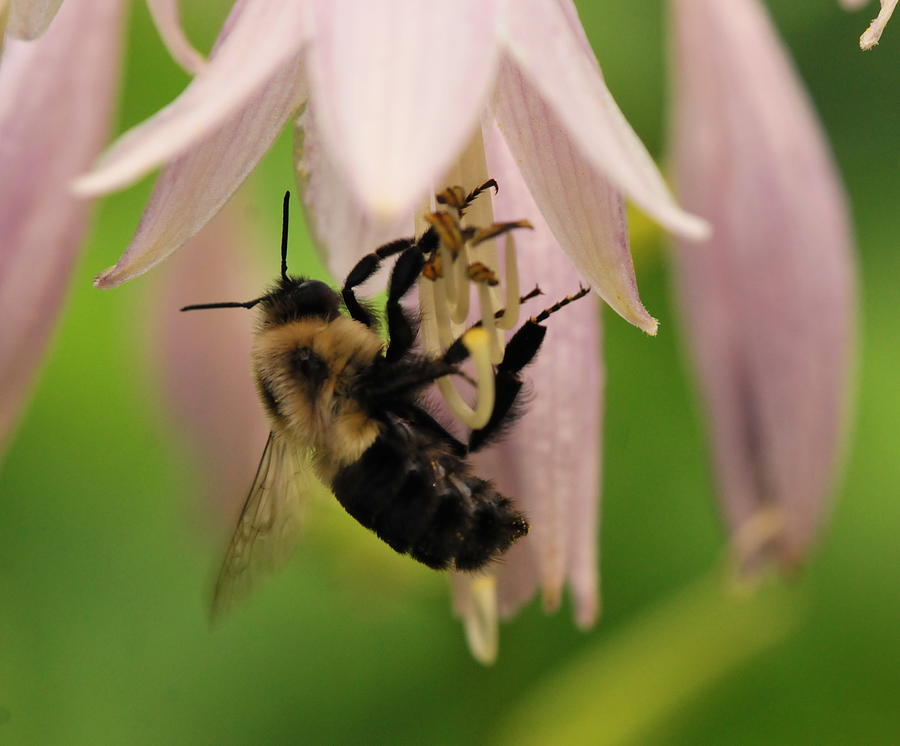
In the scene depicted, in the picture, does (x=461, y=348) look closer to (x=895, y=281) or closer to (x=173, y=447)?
(x=173, y=447)

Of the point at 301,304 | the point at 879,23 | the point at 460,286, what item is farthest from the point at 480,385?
the point at 879,23

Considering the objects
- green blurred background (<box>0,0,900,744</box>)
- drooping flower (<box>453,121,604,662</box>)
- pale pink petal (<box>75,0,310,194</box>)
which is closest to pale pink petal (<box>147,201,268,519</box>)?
green blurred background (<box>0,0,900,744</box>)

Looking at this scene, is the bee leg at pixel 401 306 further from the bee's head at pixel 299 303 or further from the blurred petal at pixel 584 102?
the blurred petal at pixel 584 102

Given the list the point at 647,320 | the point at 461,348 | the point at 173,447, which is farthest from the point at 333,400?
the point at 173,447

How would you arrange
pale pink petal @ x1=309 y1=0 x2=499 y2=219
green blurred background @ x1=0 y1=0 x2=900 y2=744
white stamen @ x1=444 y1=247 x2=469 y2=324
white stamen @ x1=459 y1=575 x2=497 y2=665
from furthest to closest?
1. green blurred background @ x1=0 y1=0 x2=900 y2=744
2. white stamen @ x1=459 y1=575 x2=497 y2=665
3. white stamen @ x1=444 y1=247 x2=469 y2=324
4. pale pink petal @ x1=309 y1=0 x2=499 y2=219

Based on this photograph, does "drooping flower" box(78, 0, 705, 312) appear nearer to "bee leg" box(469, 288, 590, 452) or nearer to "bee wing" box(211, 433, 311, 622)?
"bee leg" box(469, 288, 590, 452)

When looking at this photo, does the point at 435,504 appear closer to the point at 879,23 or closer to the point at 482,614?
the point at 482,614
